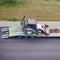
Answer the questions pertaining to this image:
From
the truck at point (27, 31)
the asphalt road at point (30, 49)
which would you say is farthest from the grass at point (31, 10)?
the asphalt road at point (30, 49)

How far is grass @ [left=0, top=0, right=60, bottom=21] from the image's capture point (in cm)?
2762

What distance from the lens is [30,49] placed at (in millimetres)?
20594

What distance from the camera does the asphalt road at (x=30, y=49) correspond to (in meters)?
19.5

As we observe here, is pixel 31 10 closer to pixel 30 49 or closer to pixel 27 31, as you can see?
pixel 27 31

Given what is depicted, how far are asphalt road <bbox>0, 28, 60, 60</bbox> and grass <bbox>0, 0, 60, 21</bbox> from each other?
552 cm

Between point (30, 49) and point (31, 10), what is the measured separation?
9.50m

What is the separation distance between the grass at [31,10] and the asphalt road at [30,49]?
18.1 feet

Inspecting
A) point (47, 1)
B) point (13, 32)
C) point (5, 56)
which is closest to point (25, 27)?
point (13, 32)

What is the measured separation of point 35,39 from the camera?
2227 cm

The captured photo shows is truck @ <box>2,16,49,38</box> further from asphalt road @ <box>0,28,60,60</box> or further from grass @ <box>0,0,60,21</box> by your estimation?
grass @ <box>0,0,60,21</box>

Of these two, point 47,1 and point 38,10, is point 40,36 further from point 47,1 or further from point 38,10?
point 47,1

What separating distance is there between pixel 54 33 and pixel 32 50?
3638mm

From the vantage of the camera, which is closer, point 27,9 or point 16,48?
point 16,48

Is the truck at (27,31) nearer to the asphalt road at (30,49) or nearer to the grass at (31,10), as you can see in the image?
the asphalt road at (30,49)
